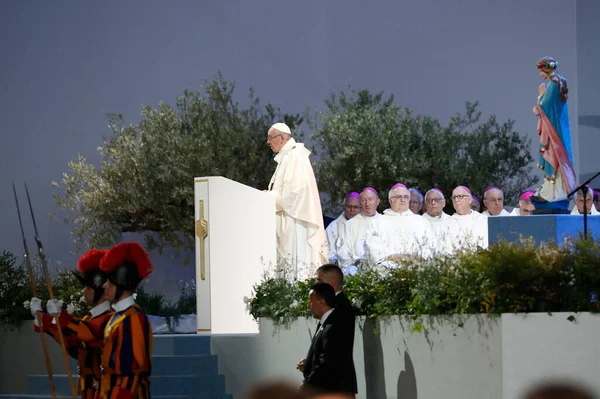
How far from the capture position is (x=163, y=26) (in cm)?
1803

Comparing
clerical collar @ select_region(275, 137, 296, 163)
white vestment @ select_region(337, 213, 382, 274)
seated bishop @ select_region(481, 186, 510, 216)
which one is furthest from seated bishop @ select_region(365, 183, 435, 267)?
clerical collar @ select_region(275, 137, 296, 163)

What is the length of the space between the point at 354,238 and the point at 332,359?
536 centimetres

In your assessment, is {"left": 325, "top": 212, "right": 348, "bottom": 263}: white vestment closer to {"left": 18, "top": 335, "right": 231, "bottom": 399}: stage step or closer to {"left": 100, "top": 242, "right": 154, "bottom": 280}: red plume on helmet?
{"left": 18, "top": 335, "right": 231, "bottom": 399}: stage step

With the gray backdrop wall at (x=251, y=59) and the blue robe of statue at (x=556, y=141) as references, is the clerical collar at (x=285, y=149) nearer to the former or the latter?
the blue robe of statue at (x=556, y=141)

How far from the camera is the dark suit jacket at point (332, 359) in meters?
7.00

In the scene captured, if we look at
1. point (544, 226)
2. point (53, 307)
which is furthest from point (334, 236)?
point (53, 307)

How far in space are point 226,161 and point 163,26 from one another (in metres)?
3.25

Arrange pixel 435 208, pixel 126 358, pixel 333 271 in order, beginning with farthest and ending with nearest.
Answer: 1. pixel 435 208
2. pixel 333 271
3. pixel 126 358

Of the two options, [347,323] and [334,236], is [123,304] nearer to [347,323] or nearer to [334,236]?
[347,323]

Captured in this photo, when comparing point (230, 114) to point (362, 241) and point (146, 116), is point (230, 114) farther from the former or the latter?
point (362, 241)

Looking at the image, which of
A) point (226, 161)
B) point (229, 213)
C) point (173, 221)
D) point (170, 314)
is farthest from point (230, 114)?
point (229, 213)

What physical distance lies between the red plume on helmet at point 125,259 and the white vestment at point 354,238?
19.6ft

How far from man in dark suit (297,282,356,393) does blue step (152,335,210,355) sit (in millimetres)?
2860

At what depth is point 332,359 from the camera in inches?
276
